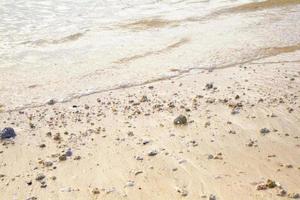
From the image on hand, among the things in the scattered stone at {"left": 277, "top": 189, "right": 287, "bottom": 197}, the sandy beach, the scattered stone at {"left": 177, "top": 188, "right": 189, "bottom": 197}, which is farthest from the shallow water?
the scattered stone at {"left": 277, "top": 189, "right": 287, "bottom": 197}

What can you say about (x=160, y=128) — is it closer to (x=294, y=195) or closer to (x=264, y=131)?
(x=264, y=131)

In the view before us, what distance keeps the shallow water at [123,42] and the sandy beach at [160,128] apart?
0.10 m

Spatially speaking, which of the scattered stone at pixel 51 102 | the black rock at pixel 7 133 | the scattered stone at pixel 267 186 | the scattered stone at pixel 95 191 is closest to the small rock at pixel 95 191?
the scattered stone at pixel 95 191

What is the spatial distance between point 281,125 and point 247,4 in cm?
1548

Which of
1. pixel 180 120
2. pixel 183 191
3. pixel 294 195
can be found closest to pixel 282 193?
pixel 294 195

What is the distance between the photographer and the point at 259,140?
7.26 metres

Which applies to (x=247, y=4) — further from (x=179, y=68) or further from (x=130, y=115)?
(x=130, y=115)

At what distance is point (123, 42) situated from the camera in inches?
607

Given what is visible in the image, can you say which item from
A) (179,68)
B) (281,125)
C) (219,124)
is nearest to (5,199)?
(219,124)

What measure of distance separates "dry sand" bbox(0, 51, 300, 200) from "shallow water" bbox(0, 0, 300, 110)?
1.38 metres

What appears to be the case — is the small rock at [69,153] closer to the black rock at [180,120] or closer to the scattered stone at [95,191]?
the scattered stone at [95,191]

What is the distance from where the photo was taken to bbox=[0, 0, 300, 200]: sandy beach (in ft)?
20.2

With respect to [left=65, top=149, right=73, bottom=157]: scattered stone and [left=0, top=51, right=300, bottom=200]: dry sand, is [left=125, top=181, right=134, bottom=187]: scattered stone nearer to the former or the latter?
[left=0, top=51, right=300, bottom=200]: dry sand

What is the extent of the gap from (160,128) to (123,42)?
7.90 metres
